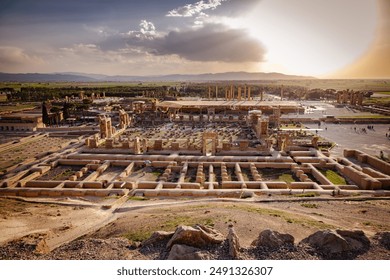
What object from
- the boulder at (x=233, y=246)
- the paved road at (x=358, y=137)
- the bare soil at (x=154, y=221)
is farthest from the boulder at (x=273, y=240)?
the paved road at (x=358, y=137)

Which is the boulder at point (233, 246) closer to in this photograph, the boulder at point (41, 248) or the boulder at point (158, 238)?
the boulder at point (158, 238)

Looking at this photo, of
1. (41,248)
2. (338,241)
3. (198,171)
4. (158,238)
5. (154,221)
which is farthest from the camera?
(198,171)

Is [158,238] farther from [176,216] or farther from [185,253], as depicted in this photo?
[176,216]

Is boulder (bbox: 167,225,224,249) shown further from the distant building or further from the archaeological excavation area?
the distant building

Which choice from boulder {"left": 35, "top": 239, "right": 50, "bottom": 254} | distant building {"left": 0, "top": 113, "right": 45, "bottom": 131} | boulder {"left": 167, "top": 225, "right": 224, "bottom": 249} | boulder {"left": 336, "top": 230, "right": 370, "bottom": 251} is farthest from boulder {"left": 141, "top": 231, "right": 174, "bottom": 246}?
distant building {"left": 0, "top": 113, "right": 45, "bottom": 131}

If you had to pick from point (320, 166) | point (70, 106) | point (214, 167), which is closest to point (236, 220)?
point (214, 167)

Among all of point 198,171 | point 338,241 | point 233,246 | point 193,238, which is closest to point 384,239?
point 338,241
